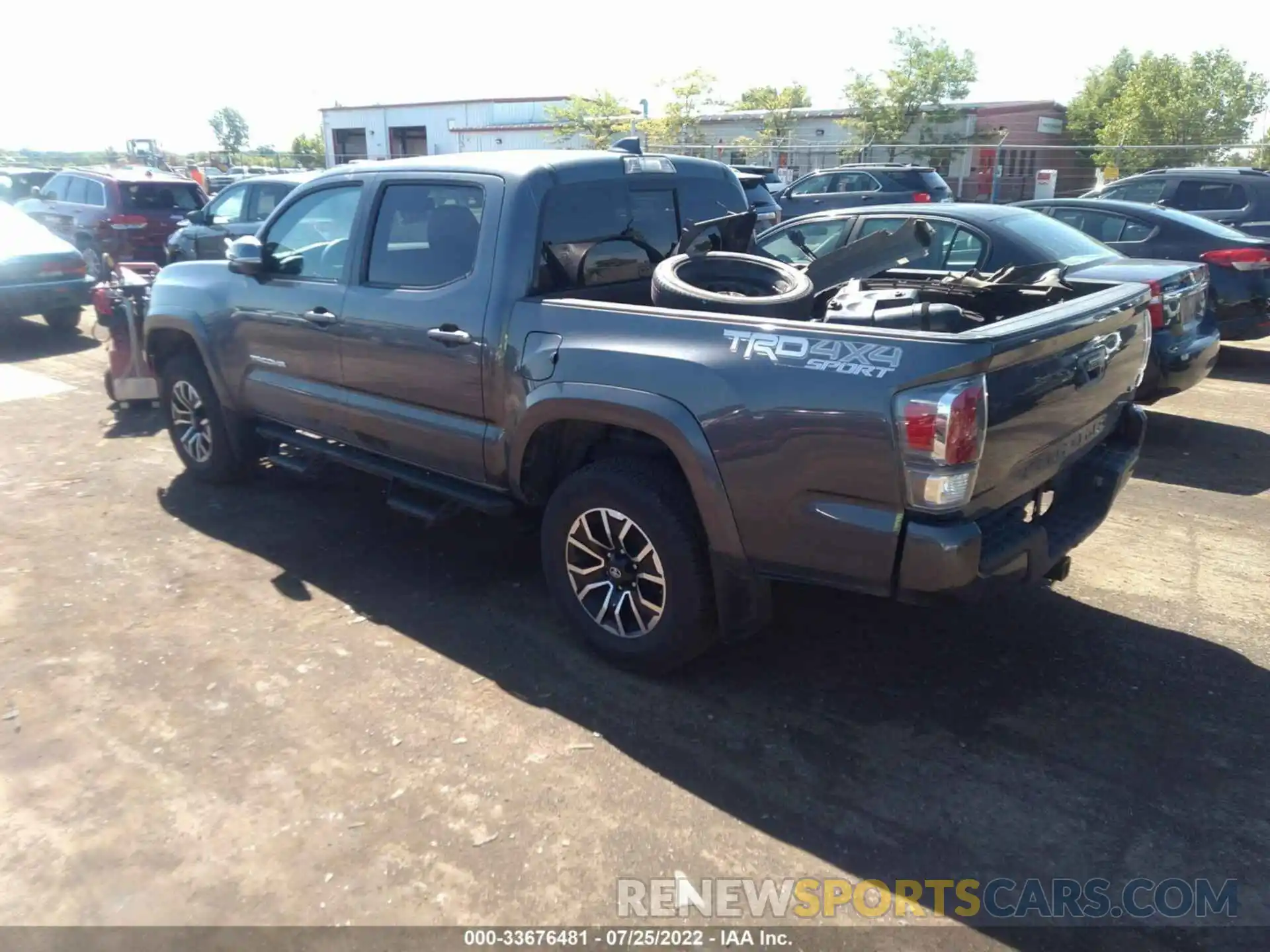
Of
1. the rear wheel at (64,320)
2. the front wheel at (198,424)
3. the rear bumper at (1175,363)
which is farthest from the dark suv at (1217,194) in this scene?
the rear wheel at (64,320)

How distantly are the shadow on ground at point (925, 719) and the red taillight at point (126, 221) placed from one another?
39.2 ft

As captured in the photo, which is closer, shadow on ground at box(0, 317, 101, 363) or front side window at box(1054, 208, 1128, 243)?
front side window at box(1054, 208, 1128, 243)

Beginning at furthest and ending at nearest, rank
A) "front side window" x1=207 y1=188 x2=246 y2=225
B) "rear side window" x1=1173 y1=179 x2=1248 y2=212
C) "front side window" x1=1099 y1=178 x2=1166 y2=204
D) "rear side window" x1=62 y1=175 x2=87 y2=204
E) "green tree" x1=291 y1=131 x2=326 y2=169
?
1. "green tree" x1=291 y1=131 x2=326 y2=169
2. "rear side window" x1=62 y1=175 x2=87 y2=204
3. "front side window" x1=207 y1=188 x2=246 y2=225
4. "front side window" x1=1099 y1=178 x2=1166 y2=204
5. "rear side window" x1=1173 y1=179 x2=1248 y2=212

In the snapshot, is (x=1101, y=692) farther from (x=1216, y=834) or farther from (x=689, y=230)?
(x=689, y=230)

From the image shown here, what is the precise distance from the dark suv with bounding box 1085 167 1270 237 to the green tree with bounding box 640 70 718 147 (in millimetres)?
27560

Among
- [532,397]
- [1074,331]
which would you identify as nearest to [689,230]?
[532,397]

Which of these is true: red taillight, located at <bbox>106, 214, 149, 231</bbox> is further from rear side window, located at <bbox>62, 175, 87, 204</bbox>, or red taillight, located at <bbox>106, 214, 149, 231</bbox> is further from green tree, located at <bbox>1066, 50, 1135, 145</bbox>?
green tree, located at <bbox>1066, 50, 1135, 145</bbox>

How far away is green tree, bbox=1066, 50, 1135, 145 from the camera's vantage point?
128 ft

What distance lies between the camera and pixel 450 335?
14.1 ft

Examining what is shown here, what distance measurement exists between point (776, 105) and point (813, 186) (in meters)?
19.9

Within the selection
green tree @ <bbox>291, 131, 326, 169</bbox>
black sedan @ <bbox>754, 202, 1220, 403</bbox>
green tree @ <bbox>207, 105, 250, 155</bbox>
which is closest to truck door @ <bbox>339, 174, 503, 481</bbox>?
black sedan @ <bbox>754, 202, 1220, 403</bbox>

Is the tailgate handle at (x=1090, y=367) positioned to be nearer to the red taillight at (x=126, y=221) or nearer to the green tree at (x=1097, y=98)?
the red taillight at (x=126, y=221)

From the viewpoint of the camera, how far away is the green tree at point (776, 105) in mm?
36406

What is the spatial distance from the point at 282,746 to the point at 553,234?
2336 mm
